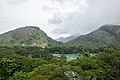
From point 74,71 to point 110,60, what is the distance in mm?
16695

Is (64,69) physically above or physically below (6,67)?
below

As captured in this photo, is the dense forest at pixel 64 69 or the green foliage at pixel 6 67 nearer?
the dense forest at pixel 64 69

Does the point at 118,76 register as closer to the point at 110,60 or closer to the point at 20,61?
the point at 110,60

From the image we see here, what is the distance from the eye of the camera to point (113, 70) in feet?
130

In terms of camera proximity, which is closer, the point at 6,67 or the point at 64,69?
the point at 64,69

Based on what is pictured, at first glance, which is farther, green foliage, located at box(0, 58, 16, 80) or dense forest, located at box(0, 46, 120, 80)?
green foliage, located at box(0, 58, 16, 80)

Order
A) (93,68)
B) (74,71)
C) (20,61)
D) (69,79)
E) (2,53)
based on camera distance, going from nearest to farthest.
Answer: (69,79)
(74,71)
(93,68)
(20,61)
(2,53)

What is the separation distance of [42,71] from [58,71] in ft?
8.27

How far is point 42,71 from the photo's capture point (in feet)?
103

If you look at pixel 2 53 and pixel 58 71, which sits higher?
pixel 2 53

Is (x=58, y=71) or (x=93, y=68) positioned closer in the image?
(x=58, y=71)

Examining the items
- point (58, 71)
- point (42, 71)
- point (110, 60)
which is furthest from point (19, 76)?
point (110, 60)

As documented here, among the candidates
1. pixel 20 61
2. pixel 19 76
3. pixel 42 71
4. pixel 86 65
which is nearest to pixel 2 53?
pixel 20 61

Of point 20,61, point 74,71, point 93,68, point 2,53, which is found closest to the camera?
point 74,71
